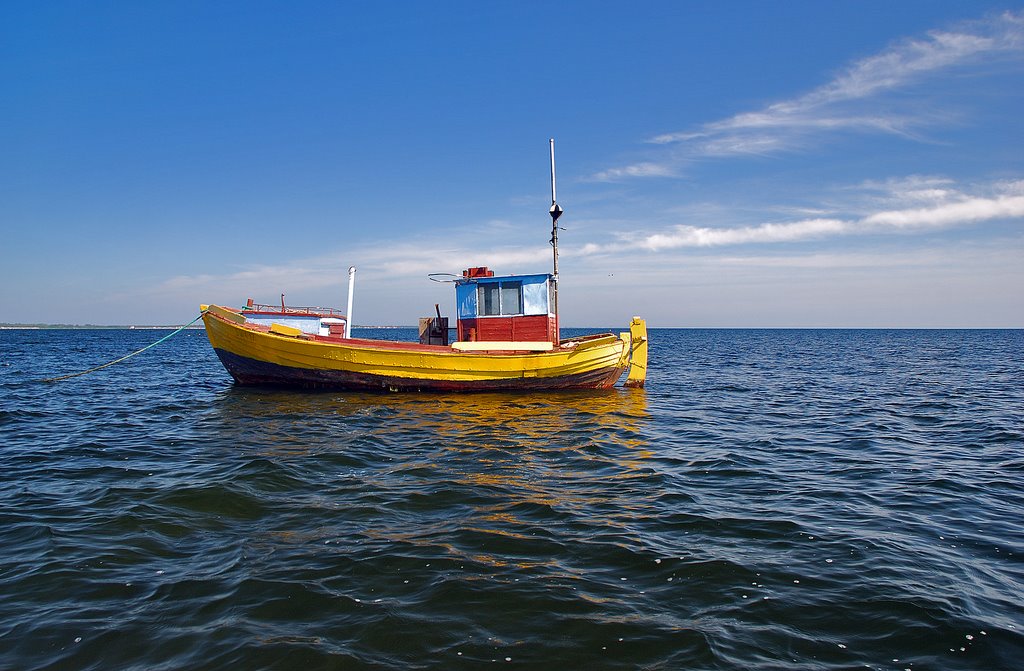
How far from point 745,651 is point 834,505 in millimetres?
4205

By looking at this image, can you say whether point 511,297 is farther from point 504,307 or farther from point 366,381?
point 366,381

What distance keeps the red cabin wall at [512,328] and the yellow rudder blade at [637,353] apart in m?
2.95

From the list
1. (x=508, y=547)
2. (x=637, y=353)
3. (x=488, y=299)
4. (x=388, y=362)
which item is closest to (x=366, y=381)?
(x=388, y=362)

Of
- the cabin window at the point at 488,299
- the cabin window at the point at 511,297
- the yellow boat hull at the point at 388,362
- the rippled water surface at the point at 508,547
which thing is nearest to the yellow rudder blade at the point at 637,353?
the yellow boat hull at the point at 388,362

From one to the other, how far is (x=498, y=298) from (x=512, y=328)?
3.72 feet

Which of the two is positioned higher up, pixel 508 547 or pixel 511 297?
pixel 511 297

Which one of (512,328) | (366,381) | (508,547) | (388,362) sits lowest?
(508,547)

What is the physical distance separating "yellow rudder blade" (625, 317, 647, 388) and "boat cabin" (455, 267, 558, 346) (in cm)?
282

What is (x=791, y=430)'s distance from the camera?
12.8 m

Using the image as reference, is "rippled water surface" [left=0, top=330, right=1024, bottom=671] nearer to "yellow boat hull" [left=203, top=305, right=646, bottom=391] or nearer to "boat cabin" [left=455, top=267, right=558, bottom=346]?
"yellow boat hull" [left=203, top=305, right=646, bottom=391]

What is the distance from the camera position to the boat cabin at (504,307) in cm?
1848

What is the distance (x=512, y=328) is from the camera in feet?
61.0

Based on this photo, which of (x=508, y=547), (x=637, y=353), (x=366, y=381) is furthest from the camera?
(x=637, y=353)

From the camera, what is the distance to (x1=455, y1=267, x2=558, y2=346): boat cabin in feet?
60.6
